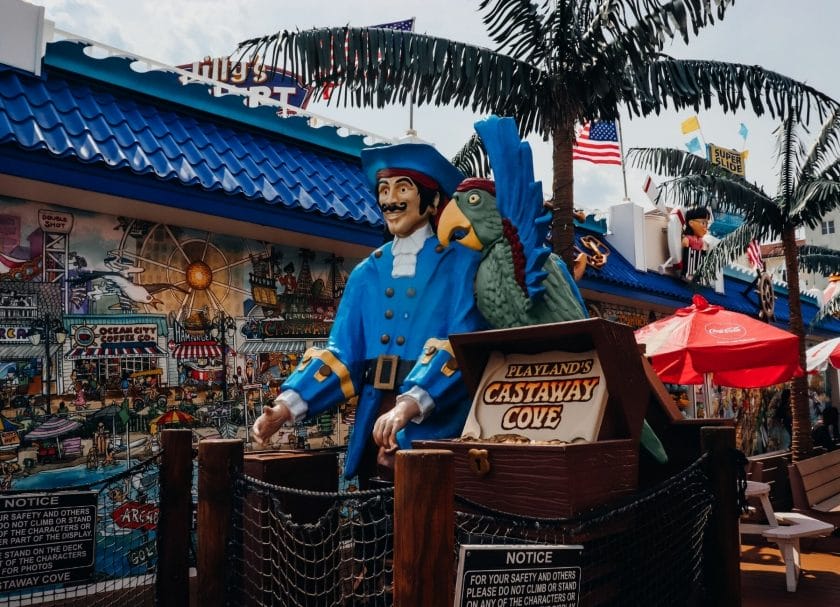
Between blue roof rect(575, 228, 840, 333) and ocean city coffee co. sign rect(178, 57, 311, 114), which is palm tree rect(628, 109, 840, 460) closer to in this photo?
blue roof rect(575, 228, 840, 333)

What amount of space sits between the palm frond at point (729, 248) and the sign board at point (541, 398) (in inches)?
346

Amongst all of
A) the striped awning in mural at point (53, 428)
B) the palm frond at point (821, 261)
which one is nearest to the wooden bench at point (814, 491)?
the striped awning in mural at point (53, 428)

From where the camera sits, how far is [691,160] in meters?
10.3

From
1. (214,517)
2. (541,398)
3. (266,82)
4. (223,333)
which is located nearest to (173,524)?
(214,517)

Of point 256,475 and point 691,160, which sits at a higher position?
point 691,160

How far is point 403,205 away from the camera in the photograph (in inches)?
151

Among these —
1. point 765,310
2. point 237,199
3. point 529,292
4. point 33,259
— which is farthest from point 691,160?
point 33,259

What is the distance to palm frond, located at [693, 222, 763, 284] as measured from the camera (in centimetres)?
1070

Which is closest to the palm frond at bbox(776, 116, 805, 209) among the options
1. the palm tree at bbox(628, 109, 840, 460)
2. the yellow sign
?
the palm tree at bbox(628, 109, 840, 460)

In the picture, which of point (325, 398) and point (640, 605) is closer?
point (640, 605)

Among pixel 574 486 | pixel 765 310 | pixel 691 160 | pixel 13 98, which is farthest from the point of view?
pixel 765 310

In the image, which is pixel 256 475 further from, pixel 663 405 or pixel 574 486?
pixel 663 405

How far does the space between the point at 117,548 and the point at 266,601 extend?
2884mm

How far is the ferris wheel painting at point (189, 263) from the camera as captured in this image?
5.80m
